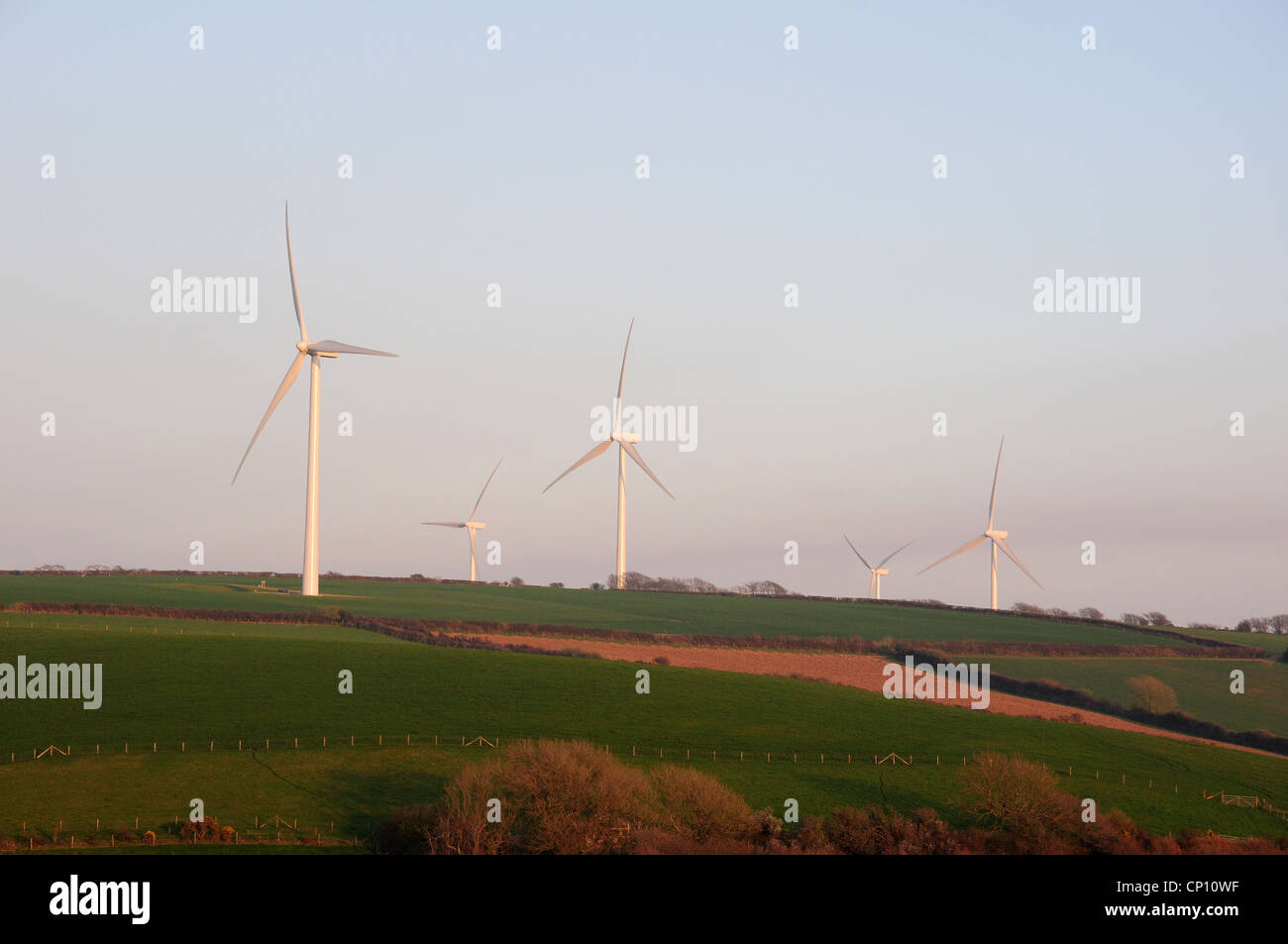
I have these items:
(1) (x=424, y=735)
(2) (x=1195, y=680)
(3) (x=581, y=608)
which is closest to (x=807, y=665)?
(2) (x=1195, y=680)

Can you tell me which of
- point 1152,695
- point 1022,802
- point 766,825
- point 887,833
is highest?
point 1152,695

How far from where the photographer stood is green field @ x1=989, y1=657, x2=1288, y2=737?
78250 millimetres

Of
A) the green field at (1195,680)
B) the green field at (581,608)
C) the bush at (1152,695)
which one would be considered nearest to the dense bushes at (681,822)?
the bush at (1152,695)

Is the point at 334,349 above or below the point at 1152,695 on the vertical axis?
above

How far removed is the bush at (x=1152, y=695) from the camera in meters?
78.9

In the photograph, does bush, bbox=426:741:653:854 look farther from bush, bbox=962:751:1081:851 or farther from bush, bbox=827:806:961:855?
bush, bbox=962:751:1081:851

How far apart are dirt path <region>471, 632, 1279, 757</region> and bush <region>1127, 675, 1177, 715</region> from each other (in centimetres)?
535

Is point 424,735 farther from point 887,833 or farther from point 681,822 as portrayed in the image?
point 887,833

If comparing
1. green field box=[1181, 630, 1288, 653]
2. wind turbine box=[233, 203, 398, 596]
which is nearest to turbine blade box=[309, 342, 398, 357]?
wind turbine box=[233, 203, 398, 596]

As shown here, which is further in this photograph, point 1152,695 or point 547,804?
point 1152,695

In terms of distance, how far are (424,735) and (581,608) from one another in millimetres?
58401

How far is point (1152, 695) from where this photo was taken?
79688 mm
